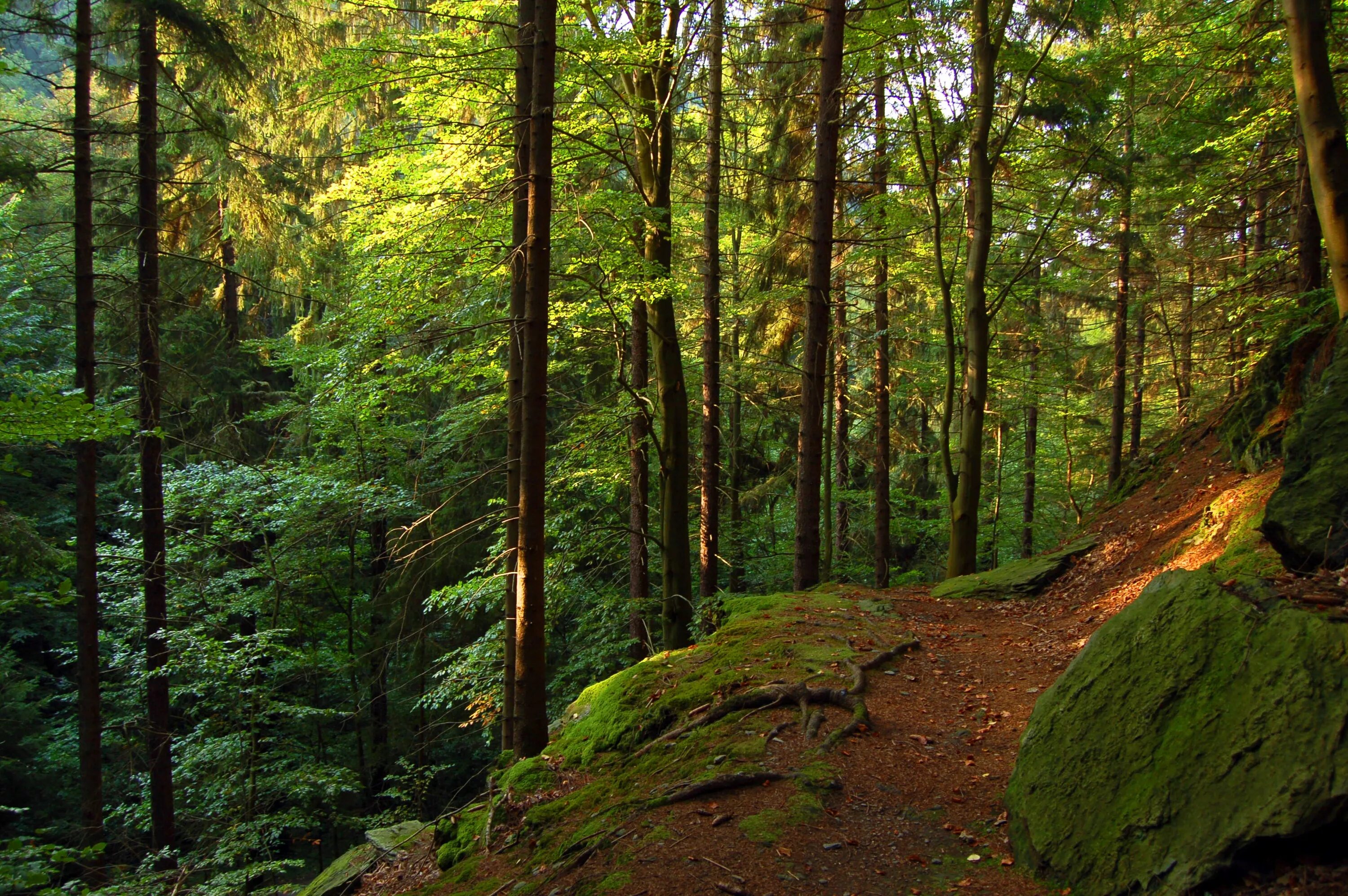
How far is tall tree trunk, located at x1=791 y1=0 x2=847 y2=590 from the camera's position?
8.97 meters

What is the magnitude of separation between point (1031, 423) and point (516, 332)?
16.7m

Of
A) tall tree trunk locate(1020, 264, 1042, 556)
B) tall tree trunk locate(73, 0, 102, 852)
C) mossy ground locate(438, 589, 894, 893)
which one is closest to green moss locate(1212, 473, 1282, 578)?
mossy ground locate(438, 589, 894, 893)

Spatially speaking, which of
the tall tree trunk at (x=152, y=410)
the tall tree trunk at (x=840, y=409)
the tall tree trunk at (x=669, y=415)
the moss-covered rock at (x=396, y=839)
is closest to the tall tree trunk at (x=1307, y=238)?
the tall tree trunk at (x=840, y=409)

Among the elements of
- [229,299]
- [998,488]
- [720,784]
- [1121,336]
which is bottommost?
[720,784]

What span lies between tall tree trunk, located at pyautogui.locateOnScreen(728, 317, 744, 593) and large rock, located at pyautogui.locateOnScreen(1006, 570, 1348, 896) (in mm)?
10540

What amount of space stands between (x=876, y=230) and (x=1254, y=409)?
20.5 ft

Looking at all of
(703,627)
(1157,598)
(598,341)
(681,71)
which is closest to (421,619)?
A: (598,341)

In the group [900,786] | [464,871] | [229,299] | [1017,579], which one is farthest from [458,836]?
[229,299]

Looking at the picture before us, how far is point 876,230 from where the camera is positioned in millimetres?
12734

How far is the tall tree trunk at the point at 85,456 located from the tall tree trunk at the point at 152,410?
0.70m

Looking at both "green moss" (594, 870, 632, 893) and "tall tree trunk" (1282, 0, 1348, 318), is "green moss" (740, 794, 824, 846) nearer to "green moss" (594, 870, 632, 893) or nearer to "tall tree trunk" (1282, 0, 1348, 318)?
"green moss" (594, 870, 632, 893)

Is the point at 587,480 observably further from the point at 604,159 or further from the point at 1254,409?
the point at 1254,409

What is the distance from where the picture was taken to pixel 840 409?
1608 centimetres

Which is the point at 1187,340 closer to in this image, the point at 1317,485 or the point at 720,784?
the point at 1317,485
